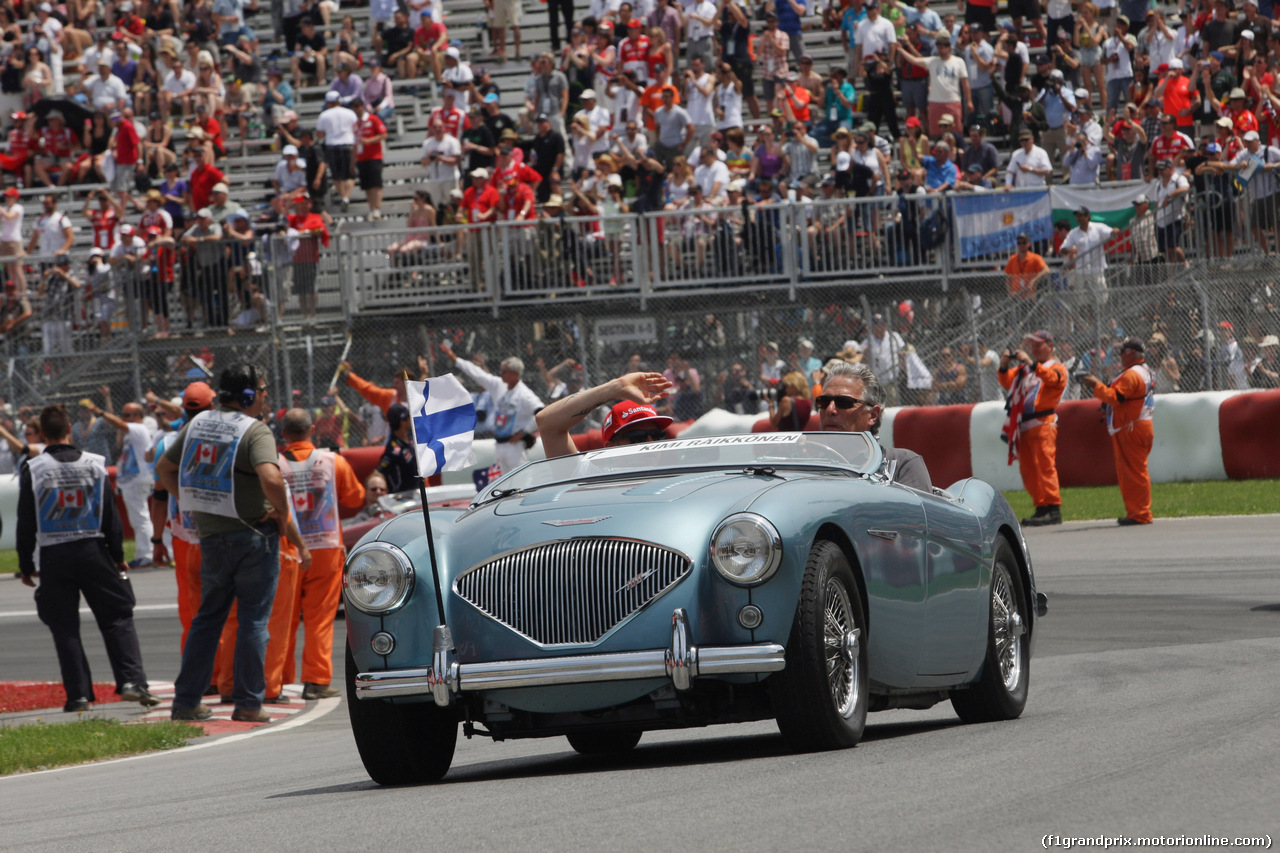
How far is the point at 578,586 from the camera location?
5.74 metres

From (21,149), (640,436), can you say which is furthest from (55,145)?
(640,436)

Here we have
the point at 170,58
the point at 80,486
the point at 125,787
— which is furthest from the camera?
the point at 170,58

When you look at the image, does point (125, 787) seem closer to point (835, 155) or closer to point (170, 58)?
point (835, 155)

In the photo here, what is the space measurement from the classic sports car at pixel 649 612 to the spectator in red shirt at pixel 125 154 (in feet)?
75.8

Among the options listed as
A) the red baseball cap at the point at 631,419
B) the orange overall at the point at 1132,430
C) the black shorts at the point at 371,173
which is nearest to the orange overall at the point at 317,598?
the red baseball cap at the point at 631,419

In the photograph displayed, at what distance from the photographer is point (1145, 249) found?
20.0m

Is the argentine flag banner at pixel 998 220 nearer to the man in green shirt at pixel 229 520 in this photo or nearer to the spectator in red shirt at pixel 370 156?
the spectator in red shirt at pixel 370 156

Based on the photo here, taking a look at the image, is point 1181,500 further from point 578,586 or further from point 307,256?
point 578,586

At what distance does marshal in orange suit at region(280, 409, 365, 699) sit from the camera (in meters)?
10.8

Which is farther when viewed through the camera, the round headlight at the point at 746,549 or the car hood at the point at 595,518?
the car hood at the point at 595,518

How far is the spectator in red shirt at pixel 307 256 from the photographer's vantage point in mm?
23328

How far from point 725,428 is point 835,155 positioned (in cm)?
506

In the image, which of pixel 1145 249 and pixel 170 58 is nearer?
pixel 1145 249

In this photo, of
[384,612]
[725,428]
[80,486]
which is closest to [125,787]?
[384,612]
